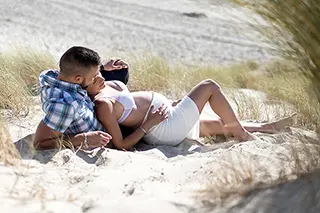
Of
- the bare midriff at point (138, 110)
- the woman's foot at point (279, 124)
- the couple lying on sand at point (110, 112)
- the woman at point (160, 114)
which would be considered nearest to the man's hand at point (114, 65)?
the couple lying on sand at point (110, 112)

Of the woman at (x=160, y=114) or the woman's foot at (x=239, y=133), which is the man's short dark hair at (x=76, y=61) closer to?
the woman at (x=160, y=114)

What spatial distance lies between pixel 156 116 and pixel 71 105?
676mm

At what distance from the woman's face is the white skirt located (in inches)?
16.4

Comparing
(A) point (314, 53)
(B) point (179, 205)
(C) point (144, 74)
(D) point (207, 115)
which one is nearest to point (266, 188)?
(B) point (179, 205)

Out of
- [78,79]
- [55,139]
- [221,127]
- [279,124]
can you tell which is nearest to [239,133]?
[221,127]

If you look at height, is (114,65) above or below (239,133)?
above

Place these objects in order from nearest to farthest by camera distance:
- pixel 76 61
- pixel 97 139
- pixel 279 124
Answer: pixel 97 139
pixel 76 61
pixel 279 124

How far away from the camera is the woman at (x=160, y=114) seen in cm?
459

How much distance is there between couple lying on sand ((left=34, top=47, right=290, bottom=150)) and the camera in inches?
170

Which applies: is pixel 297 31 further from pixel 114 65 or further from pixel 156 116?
pixel 114 65

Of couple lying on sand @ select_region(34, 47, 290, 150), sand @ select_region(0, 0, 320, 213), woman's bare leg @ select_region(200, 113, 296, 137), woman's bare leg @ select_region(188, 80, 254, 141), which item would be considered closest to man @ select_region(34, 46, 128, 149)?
couple lying on sand @ select_region(34, 47, 290, 150)

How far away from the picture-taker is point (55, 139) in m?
4.32

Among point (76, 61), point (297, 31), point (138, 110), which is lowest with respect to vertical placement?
point (138, 110)

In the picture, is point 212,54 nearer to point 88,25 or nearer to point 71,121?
point 88,25
